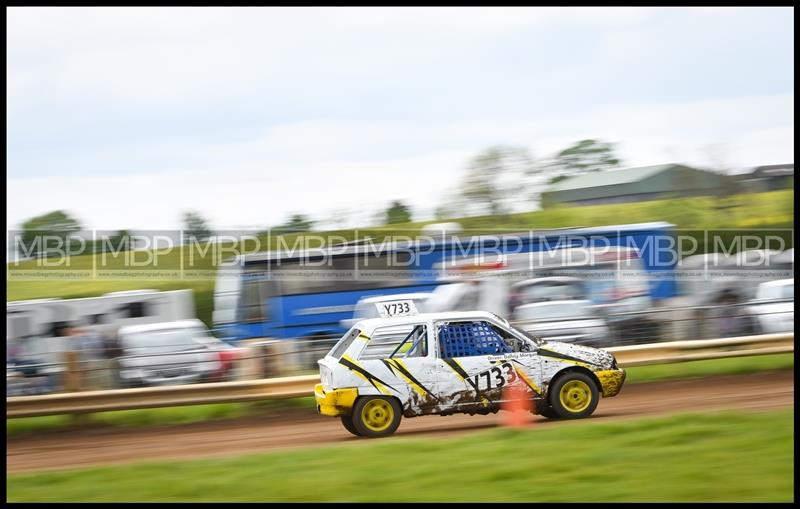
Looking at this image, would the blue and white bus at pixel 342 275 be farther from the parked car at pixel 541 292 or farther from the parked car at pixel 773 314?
the parked car at pixel 773 314

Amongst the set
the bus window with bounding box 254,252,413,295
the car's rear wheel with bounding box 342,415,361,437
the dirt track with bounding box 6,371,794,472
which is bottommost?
the dirt track with bounding box 6,371,794,472

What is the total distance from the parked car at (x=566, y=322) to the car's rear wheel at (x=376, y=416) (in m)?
4.96

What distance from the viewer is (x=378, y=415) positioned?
10.6 metres

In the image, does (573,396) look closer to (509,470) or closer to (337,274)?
(509,470)

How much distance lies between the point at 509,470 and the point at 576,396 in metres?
3.23

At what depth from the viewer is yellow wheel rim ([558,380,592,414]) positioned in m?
10.8

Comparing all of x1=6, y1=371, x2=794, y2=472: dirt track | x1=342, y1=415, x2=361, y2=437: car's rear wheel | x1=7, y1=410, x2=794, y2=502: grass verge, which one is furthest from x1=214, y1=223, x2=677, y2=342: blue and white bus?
x1=7, y1=410, x2=794, y2=502: grass verge

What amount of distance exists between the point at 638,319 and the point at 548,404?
5.75 m

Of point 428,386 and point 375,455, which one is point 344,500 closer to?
point 375,455

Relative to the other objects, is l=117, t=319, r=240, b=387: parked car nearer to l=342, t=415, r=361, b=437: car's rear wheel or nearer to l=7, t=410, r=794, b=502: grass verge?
l=342, t=415, r=361, b=437: car's rear wheel

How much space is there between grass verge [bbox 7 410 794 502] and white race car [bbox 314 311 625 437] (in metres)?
0.77

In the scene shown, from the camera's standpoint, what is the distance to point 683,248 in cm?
3034

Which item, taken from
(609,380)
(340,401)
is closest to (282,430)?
(340,401)

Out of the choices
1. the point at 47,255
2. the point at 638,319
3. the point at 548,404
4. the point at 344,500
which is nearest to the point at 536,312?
the point at 638,319
